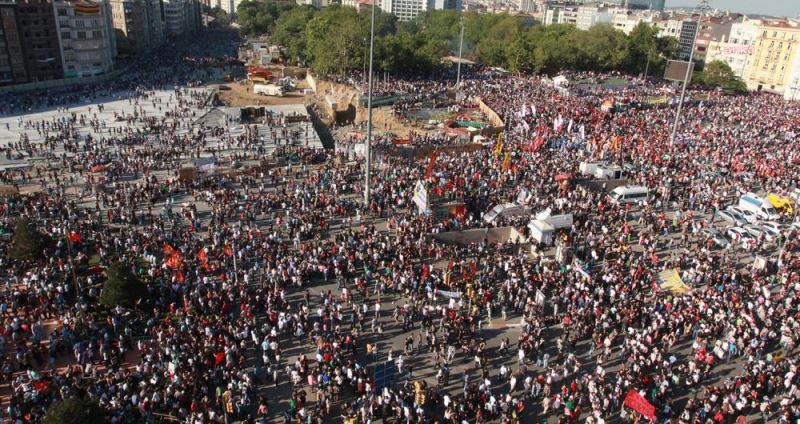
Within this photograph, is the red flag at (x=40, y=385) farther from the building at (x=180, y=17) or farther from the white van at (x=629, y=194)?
the building at (x=180, y=17)

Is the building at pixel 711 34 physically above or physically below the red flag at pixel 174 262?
above

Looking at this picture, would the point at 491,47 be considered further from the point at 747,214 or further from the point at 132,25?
the point at 747,214

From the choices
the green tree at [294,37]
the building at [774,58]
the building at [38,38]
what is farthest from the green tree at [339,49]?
the building at [774,58]

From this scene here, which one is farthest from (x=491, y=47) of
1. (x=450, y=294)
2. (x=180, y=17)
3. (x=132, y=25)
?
(x=180, y=17)

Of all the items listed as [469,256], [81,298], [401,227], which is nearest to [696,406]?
[469,256]

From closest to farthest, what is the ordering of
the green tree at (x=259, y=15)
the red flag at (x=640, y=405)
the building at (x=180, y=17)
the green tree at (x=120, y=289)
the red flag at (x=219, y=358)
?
the red flag at (x=640, y=405) < the red flag at (x=219, y=358) < the green tree at (x=120, y=289) < the green tree at (x=259, y=15) < the building at (x=180, y=17)

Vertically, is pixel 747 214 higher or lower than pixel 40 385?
higher

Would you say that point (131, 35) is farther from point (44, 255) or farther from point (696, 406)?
point (696, 406)
